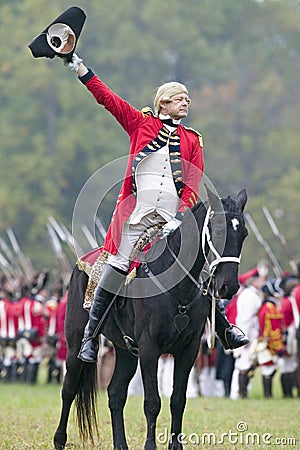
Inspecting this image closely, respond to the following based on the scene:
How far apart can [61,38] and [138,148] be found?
0.92m

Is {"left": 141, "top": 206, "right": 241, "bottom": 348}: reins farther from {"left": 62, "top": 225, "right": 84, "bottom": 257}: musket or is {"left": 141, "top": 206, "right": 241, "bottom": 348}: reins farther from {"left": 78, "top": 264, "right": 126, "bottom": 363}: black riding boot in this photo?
{"left": 62, "top": 225, "right": 84, "bottom": 257}: musket

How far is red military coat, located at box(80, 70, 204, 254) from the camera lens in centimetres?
766

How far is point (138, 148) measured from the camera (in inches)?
304

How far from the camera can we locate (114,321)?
7.98 meters

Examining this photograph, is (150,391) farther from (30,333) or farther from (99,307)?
(30,333)

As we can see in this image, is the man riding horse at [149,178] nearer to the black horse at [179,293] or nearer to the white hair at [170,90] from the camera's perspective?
the white hair at [170,90]

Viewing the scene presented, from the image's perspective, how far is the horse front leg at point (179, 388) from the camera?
752cm

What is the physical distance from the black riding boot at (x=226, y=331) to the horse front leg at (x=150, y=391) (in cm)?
65

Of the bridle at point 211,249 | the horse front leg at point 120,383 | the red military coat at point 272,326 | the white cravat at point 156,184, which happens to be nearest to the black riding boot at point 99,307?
the white cravat at point 156,184

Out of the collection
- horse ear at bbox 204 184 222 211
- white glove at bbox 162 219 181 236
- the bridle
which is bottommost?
the bridle

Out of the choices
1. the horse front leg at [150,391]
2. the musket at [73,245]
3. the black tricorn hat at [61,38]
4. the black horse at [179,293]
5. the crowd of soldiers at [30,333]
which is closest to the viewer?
the black horse at [179,293]

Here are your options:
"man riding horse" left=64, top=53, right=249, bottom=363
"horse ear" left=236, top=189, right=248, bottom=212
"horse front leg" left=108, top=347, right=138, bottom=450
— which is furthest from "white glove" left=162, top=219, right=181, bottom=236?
"horse front leg" left=108, top=347, right=138, bottom=450

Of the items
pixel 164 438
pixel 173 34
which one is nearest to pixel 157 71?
pixel 173 34

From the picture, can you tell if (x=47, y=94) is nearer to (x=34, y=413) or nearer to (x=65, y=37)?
(x=34, y=413)
